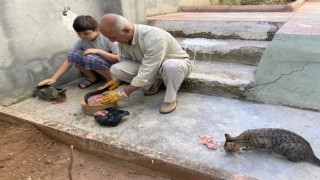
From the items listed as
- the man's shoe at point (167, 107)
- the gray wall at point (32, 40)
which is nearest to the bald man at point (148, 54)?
the man's shoe at point (167, 107)

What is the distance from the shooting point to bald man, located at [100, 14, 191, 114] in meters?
2.68

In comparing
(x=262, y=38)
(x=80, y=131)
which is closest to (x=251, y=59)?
→ (x=262, y=38)

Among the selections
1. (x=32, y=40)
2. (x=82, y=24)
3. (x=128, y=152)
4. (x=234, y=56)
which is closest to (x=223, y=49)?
(x=234, y=56)

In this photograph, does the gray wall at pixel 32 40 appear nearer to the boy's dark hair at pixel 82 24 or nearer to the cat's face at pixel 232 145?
the boy's dark hair at pixel 82 24

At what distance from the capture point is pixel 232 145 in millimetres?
2182

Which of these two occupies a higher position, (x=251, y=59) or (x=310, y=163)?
(x=251, y=59)

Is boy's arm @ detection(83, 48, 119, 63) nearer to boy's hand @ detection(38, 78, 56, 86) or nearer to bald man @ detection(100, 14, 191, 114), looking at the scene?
bald man @ detection(100, 14, 191, 114)

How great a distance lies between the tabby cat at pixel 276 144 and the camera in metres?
2.04

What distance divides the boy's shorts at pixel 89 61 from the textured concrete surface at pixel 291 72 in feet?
6.11

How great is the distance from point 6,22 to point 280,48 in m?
3.22

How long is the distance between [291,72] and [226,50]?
40.6 inches

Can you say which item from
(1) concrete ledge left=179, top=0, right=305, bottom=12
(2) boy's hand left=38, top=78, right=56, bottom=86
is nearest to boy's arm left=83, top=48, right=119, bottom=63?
(2) boy's hand left=38, top=78, right=56, bottom=86

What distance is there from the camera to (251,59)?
11.9ft

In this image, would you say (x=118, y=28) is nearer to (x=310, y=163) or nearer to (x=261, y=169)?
(x=261, y=169)
